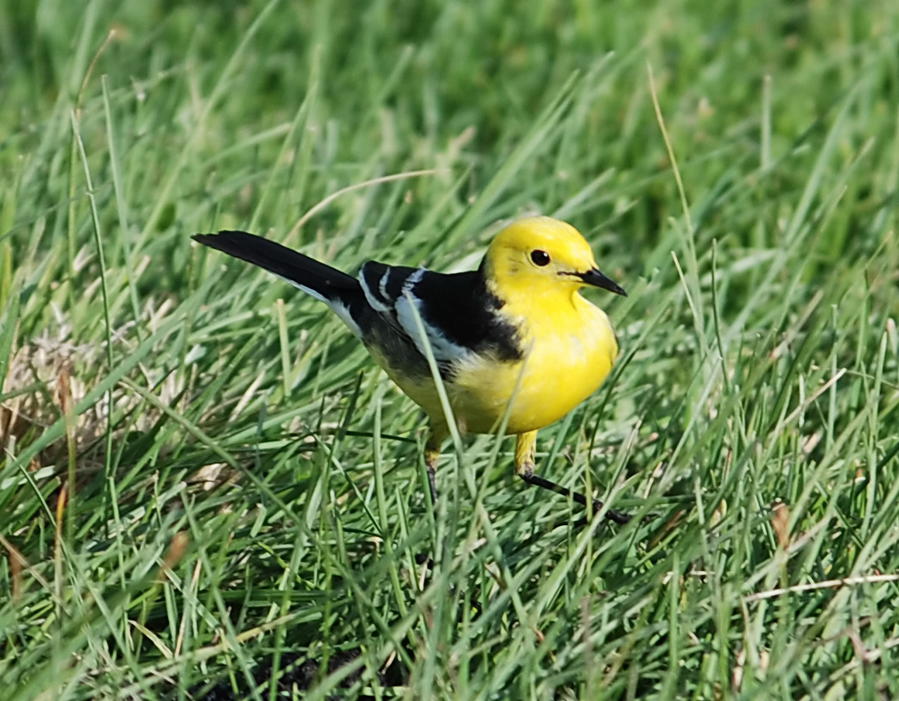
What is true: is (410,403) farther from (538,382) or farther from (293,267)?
(538,382)

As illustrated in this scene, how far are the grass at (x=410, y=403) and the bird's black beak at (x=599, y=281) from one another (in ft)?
0.49

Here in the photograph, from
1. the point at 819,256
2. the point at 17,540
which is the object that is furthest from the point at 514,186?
the point at 17,540

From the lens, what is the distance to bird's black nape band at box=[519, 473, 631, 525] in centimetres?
320

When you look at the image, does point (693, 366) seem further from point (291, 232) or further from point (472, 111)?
point (472, 111)

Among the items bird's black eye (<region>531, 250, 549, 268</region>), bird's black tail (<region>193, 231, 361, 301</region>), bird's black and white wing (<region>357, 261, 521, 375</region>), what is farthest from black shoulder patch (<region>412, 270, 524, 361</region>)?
bird's black tail (<region>193, 231, 361, 301</region>)

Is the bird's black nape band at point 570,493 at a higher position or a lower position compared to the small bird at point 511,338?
lower

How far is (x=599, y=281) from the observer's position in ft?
10.5

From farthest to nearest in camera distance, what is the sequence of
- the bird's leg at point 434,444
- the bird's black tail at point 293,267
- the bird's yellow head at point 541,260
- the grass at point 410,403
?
the bird's black tail at point 293,267 < the bird's leg at point 434,444 < the bird's yellow head at point 541,260 < the grass at point 410,403

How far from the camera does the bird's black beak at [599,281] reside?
317 cm

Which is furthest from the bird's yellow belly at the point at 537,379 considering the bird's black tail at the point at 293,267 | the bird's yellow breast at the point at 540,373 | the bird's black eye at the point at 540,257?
the bird's black tail at the point at 293,267

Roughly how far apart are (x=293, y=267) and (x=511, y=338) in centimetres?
71

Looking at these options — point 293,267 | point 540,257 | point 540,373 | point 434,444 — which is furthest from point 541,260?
point 293,267

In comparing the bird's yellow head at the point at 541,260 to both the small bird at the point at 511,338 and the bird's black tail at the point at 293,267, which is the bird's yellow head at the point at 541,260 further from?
the bird's black tail at the point at 293,267

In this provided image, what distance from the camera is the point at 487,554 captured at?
2.76 metres
